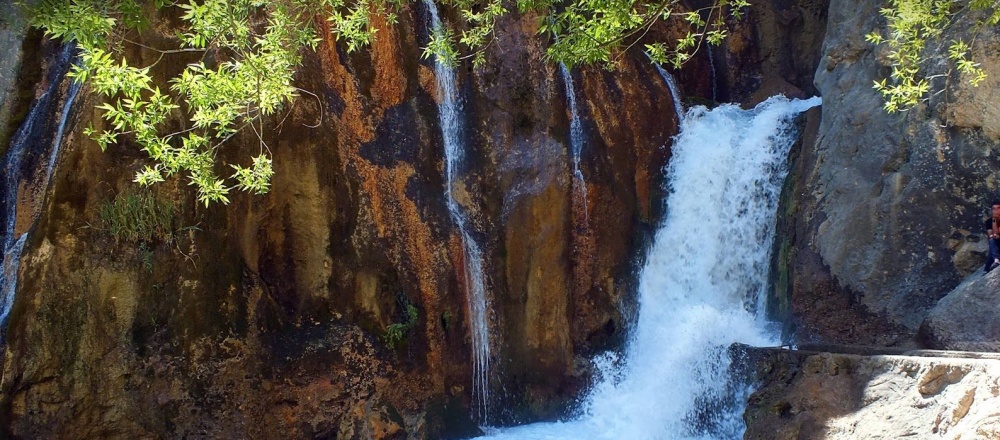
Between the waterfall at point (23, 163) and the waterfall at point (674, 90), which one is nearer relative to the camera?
the waterfall at point (23, 163)

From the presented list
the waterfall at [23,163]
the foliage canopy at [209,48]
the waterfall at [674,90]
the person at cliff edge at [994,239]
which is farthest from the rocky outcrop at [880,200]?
the waterfall at [23,163]

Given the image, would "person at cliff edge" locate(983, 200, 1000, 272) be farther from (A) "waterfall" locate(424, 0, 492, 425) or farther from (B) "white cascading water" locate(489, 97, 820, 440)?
(A) "waterfall" locate(424, 0, 492, 425)

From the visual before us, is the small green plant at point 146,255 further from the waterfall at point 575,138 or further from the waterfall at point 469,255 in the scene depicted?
the waterfall at point 575,138

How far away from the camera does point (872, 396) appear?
19.1 feet

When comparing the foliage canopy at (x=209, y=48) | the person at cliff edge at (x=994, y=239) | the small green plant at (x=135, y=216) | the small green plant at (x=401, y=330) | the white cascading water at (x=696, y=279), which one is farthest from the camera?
the small green plant at (x=401, y=330)

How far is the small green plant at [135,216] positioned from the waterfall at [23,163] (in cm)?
73

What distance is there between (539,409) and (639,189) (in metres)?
3.58

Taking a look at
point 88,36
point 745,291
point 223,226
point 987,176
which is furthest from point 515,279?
point 88,36

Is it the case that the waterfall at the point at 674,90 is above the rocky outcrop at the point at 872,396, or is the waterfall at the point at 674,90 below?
above

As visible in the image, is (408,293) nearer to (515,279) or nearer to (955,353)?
→ (515,279)

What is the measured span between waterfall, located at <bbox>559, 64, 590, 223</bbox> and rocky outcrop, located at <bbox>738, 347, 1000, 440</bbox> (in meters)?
3.98

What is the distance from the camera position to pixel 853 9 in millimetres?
10430

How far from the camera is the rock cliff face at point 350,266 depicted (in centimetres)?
768

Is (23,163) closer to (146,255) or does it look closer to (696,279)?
(146,255)
